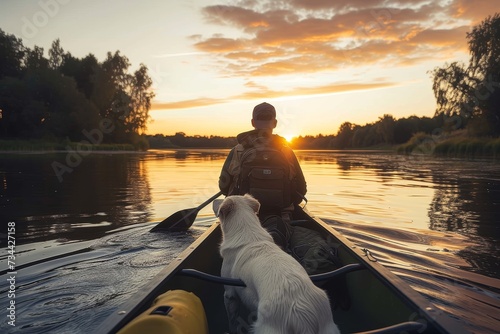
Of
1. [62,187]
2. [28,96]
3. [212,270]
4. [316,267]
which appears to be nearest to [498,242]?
[316,267]

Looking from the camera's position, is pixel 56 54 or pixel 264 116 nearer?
pixel 264 116

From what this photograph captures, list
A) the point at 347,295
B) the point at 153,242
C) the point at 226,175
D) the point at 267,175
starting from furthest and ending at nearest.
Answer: the point at 153,242 → the point at 226,175 → the point at 267,175 → the point at 347,295

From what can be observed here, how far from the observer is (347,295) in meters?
4.11

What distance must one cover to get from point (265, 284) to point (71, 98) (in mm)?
60210

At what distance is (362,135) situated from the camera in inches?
3927

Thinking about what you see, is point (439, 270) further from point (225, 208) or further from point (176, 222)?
point (176, 222)

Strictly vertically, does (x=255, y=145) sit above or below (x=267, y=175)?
above

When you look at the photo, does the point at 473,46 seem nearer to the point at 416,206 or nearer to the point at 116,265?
the point at 416,206

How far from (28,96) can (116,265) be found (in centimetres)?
5765

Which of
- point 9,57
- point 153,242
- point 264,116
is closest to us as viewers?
point 264,116

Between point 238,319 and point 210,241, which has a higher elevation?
point 210,241

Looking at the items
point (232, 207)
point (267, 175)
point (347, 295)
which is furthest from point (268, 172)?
point (347, 295)

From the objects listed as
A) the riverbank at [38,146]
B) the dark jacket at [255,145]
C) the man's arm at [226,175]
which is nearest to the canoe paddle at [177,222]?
the man's arm at [226,175]

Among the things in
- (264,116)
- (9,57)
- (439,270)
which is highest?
(9,57)
